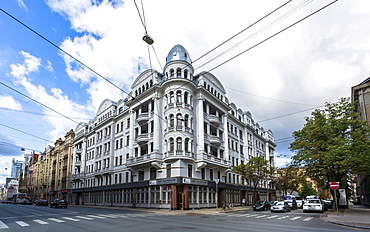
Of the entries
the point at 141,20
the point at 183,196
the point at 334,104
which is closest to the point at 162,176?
the point at 183,196

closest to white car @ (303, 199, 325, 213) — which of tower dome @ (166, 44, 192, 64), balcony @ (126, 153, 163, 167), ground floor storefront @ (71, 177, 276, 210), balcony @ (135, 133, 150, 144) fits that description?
ground floor storefront @ (71, 177, 276, 210)

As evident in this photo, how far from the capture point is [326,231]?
12.2 meters

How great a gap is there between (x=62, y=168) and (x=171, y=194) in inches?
1892

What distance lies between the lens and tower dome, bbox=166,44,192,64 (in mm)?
37000

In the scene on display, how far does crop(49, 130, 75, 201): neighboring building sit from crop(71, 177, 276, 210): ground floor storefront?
668 inches

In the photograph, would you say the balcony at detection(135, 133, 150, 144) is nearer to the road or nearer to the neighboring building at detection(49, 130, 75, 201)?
the road

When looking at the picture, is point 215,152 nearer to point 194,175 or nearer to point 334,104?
point 194,175

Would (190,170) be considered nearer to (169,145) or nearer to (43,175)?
(169,145)

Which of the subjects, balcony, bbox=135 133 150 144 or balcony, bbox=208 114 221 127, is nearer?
balcony, bbox=135 133 150 144

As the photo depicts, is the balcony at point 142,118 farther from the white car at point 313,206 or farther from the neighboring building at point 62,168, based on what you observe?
the neighboring building at point 62,168

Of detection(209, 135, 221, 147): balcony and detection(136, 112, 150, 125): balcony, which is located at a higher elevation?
detection(136, 112, 150, 125): balcony

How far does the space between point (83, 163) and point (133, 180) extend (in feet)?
74.5

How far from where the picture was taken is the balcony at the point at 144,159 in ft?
111

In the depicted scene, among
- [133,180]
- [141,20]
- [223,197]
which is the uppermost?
[141,20]
